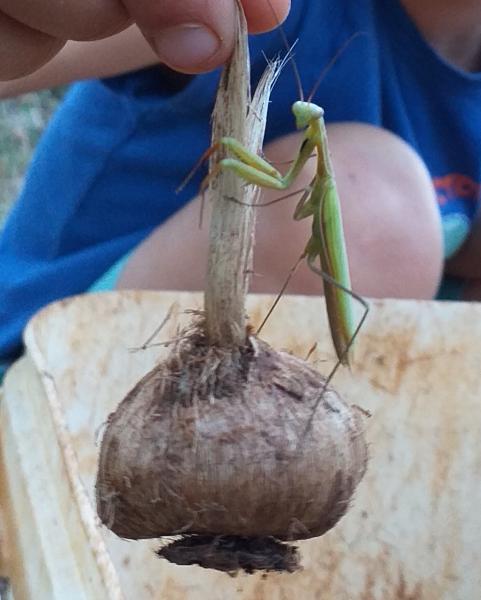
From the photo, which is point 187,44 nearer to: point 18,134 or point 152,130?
point 152,130

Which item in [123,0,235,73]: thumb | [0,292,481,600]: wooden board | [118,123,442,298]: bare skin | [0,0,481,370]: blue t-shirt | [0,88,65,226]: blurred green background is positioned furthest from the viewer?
[0,88,65,226]: blurred green background

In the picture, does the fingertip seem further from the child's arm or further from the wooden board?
the child's arm

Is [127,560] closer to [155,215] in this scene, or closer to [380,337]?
[380,337]

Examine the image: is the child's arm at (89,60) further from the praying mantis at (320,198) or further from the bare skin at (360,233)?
the praying mantis at (320,198)

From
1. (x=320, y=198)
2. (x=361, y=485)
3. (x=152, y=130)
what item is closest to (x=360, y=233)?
(x=361, y=485)

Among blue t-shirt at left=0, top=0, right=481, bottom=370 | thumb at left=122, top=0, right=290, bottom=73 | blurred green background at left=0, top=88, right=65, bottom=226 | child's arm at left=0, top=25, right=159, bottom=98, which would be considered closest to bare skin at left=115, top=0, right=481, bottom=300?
blue t-shirt at left=0, top=0, right=481, bottom=370
